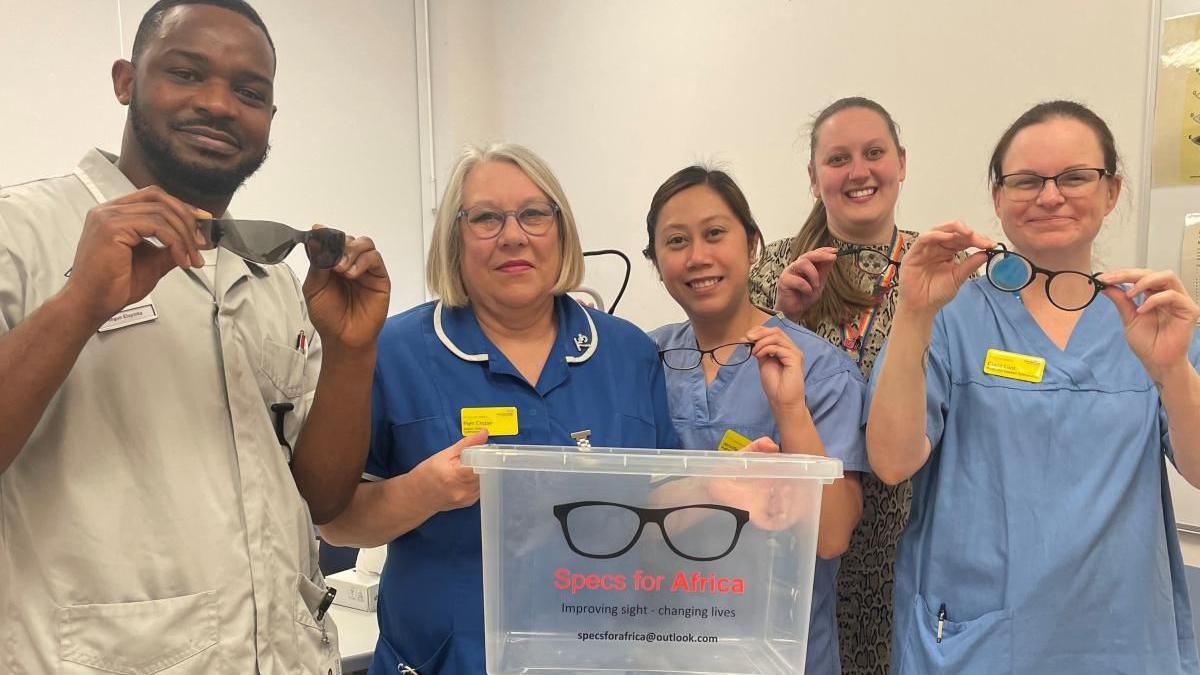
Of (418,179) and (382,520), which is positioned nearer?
(382,520)

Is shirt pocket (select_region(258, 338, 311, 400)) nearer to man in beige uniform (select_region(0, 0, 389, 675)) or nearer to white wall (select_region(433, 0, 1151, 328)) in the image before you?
man in beige uniform (select_region(0, 0, 389, 675))

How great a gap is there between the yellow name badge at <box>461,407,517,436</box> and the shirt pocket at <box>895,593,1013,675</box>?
77 centimetres

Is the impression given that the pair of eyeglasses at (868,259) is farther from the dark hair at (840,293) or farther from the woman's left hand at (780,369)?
the woman's left hand at (780,369)

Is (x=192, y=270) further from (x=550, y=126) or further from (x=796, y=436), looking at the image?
(x=550, y=126)

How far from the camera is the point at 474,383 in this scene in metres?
1.32

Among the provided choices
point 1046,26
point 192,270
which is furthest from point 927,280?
point 1046,26

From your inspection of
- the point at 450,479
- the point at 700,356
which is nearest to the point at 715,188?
the point at 700,356

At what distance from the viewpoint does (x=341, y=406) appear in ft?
3.89

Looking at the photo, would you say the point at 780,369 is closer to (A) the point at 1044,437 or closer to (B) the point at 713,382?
(B) the point at 713,382

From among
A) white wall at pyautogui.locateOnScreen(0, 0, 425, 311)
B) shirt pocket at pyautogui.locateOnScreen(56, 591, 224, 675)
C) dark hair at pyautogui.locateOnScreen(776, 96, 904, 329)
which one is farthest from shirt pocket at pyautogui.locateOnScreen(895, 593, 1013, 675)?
white wall at pyautogui.locateOnScreen(0, 0, 425, 311)

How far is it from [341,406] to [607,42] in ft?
10.0

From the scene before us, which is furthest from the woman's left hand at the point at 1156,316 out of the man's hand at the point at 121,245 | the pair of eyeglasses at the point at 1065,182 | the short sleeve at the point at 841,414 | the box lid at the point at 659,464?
the man's hand at the point at 121,245

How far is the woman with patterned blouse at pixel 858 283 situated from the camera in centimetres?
165

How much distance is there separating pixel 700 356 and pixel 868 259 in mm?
598
